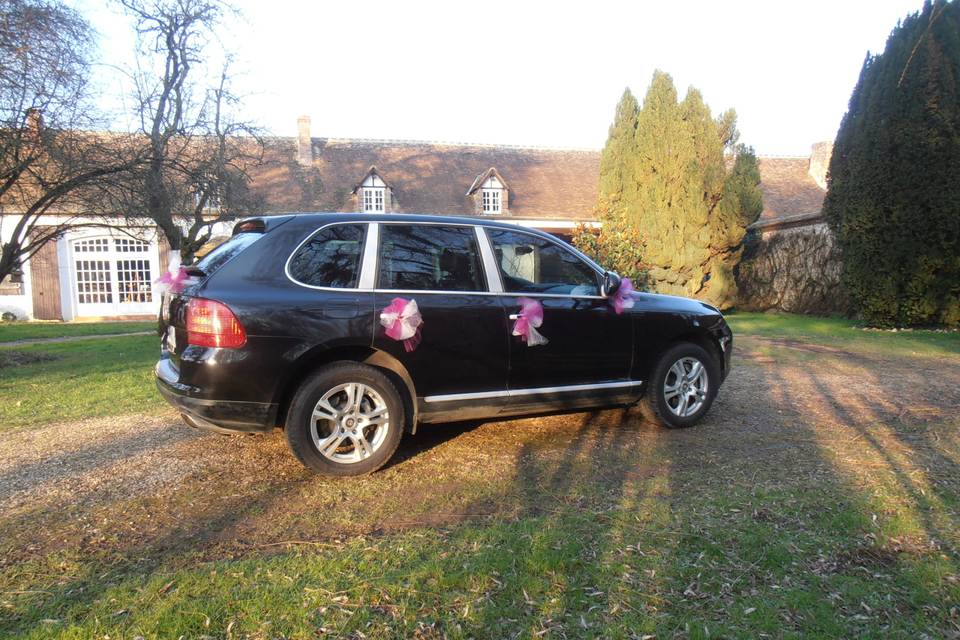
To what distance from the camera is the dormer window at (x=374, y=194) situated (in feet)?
80.5

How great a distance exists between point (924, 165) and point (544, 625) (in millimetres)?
13995

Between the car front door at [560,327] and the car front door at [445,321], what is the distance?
0.54 ft

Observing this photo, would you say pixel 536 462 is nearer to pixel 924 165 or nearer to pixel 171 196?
pixel 171 196

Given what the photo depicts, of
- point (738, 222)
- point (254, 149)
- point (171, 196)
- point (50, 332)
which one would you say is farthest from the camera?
point (254, 149)

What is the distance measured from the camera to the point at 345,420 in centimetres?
403

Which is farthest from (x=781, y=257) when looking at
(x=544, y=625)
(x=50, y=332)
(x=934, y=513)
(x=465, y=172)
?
(x=50, y=332)

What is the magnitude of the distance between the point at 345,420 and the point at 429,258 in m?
1.30

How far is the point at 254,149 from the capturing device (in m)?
24.5

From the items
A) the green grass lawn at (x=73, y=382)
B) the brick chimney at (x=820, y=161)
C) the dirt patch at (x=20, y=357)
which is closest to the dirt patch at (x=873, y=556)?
the green grass lawn at (x=73, y=382)

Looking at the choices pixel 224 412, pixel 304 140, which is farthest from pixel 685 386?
pixel 304 140

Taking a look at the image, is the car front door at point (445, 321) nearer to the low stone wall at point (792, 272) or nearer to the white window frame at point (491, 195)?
the low stone wall at point (792, 272)

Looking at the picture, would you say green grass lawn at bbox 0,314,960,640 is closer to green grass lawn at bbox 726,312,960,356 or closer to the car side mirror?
the car side mirror

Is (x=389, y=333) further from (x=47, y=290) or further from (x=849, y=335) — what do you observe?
(x=47, y=290)

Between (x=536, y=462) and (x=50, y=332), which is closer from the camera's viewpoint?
(x=536, y=462)
